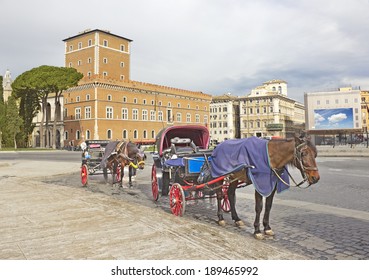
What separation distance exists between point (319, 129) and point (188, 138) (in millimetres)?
57834

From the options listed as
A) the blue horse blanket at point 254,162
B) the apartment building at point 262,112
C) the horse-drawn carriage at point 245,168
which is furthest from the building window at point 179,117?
the blue horse blanket at point 254,162

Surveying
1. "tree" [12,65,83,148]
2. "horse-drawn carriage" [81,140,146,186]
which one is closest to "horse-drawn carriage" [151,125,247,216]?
"horse-drawn carriage" [81,140,146,186]

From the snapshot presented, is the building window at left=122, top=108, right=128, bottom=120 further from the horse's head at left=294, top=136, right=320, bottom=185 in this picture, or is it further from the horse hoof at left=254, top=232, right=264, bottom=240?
the horse's head at left=294, top=136, right=320, bottom=185

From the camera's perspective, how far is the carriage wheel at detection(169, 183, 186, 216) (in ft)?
20.3

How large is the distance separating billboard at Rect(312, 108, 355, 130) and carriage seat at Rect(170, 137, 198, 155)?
5788 cm

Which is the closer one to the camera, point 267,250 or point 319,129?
point 267,250

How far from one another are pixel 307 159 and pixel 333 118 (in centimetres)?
6153

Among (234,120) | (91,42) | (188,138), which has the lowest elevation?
(188,138)

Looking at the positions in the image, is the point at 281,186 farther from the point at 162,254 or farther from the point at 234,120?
the point at 234,120

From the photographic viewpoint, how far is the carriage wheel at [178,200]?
618 centimetres

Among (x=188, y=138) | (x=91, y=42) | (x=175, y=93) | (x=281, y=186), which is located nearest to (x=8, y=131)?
(x=91, y=42)

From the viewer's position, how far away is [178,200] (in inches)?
249

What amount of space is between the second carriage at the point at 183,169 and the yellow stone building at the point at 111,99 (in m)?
43.6
